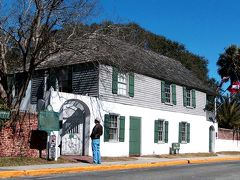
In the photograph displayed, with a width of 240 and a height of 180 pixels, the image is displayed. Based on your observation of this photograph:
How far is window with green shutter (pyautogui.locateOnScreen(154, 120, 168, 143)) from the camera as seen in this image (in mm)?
28608

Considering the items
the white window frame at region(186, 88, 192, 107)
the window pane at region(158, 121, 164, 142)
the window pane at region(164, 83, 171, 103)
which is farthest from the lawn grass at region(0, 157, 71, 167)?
the white window frame at region(186, 88, 192, 107)

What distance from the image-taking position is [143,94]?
1088 inches

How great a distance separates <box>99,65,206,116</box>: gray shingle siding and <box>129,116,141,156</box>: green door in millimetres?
981

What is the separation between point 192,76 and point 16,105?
19239mm

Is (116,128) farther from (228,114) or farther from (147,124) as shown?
(228,114)

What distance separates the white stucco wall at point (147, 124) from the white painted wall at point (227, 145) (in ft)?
7.75

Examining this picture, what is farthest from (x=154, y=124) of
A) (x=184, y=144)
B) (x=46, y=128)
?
(x=46, y=128)

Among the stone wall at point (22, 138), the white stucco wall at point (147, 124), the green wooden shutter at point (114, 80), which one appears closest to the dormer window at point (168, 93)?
the white stucco wall at point (147, 124)

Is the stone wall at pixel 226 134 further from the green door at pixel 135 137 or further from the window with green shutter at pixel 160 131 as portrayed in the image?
the green door at pixel 135 137

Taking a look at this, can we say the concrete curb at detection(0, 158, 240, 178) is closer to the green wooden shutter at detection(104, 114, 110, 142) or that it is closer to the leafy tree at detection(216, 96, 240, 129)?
the green wooden shutter at detection(104, 114, 110, 142)

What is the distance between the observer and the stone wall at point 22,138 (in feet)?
61.2

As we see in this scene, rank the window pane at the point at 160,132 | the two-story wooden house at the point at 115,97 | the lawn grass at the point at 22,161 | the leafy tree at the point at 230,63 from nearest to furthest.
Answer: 1. the lawn grass at the point at 22,161
2. the two-story wooden house at the point at 115,97
3. the window pane at the point at 160,132
4. the leafy tree at the point at 230,63

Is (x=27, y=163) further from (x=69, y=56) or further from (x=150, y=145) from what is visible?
(x=150, y=145)

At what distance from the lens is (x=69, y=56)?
84.1ft
